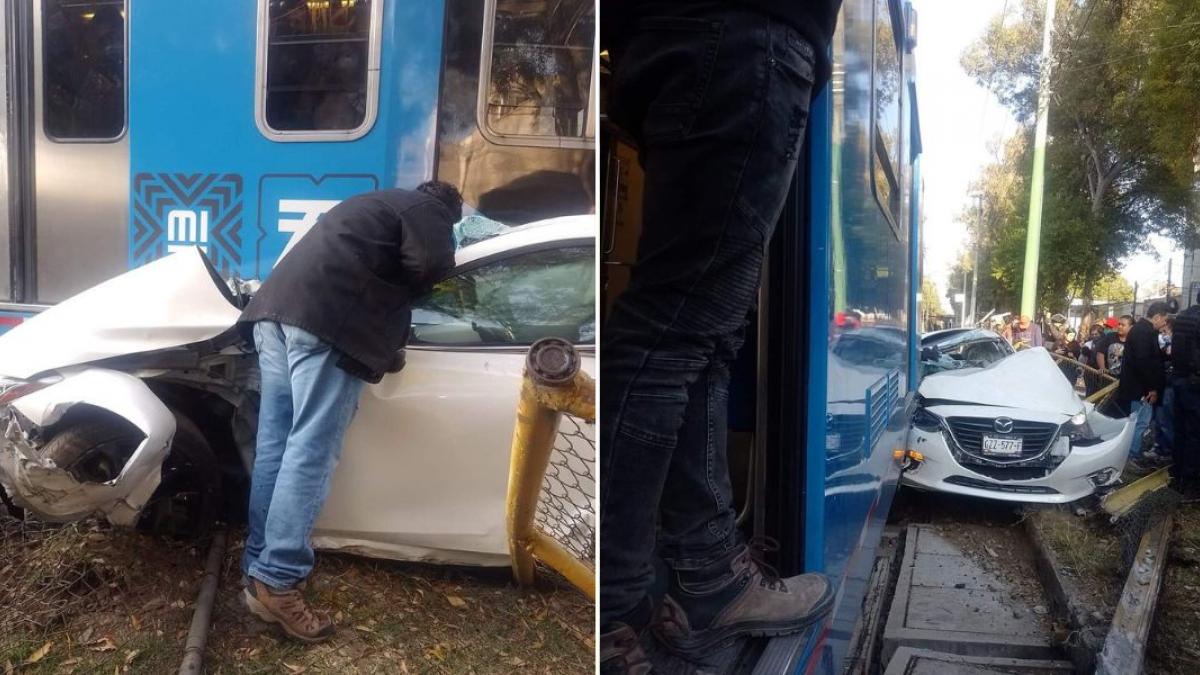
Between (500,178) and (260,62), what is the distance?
0.29m

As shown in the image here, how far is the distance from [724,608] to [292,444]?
2.38 ft

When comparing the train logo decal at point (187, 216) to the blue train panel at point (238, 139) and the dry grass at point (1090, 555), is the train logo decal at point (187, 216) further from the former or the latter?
the dry grass at point (1090, 555)

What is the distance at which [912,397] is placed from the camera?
4477 mm

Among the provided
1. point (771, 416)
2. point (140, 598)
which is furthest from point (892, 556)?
point (140, 598)

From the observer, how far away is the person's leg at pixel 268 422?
90 cm

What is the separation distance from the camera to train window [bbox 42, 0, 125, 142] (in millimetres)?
1005

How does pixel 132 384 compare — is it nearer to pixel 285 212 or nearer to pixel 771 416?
pixel 285 212

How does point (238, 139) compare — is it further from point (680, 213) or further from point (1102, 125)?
point (1102, 125)

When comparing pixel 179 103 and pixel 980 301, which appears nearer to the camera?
pixel 179 103

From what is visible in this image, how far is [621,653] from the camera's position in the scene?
114 centimetres

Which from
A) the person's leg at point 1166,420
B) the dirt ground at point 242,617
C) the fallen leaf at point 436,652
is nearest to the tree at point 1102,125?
the person's leg at point 1166,420

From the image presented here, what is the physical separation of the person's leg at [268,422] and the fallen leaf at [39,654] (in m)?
0.25

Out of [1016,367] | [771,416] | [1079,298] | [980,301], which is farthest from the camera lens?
[1016,367]

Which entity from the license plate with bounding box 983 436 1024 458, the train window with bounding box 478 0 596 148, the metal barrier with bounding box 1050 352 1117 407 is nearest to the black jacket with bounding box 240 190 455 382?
the train window with bounding box 478 0 596 148
